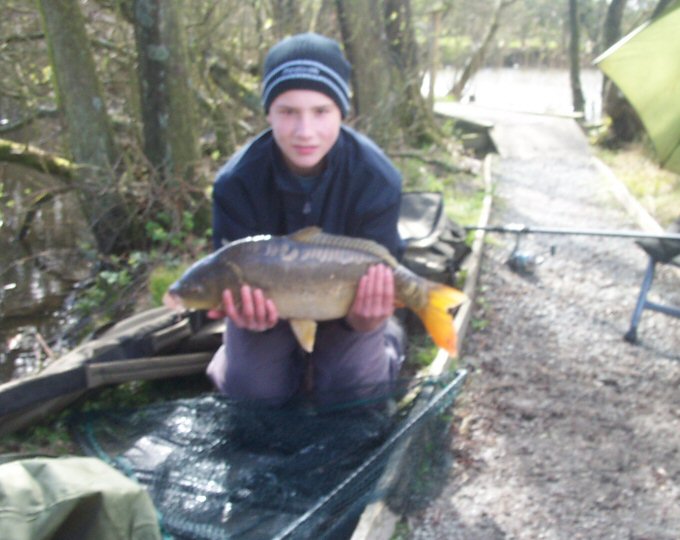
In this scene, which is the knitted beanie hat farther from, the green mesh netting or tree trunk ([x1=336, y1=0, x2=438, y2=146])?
tree trunk ([x1=336, y1=0, x2=438, y2=146])

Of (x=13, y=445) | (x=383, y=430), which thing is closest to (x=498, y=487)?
(x=383, y=430)

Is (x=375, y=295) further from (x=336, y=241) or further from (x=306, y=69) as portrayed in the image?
(x=306, y=69)

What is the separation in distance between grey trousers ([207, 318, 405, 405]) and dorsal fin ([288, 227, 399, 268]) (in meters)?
0.47

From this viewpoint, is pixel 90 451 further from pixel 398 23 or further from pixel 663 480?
pixel 398 23

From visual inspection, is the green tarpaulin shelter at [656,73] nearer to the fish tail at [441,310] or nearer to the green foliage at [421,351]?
the green foliage at [421,351]

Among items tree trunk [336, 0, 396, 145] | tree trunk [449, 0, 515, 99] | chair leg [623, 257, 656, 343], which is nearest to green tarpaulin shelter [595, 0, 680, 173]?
chair leg [623, 257, 656, 343]

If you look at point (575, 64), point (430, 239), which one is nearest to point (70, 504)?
point (430, 239)

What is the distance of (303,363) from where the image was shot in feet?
9.16

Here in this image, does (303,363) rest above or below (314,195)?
below

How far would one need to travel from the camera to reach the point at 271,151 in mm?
2500

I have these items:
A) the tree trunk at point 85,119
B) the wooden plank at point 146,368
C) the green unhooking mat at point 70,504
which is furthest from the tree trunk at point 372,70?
the green unhooking mat at point 70,504

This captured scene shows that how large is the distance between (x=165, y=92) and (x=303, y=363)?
105 inches

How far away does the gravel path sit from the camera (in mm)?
2314

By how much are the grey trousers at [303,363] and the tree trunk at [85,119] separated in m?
2.65
